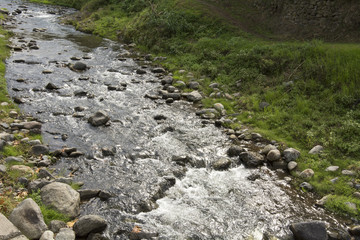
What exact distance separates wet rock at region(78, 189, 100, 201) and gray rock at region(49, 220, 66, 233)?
1560 mm

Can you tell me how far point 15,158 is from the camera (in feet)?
36.0

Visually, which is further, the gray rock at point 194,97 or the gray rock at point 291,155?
the gray rock at point 194,97

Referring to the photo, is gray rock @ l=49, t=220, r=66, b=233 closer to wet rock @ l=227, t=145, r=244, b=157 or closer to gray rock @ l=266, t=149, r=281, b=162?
wet rock @ l=227, t=145, r=244, b=157

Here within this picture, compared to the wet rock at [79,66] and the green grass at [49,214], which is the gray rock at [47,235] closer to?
the green grass at [49,214]

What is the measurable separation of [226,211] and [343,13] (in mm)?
20882

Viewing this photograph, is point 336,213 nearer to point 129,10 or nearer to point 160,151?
point 160,151

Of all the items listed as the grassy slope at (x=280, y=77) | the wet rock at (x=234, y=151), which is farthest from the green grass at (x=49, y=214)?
the grassy slope at (x=280, y=77)

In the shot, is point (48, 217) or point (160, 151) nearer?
point (48, 217)

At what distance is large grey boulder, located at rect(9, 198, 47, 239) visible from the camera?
7590 mm

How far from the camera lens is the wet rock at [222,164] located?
12.6 metres

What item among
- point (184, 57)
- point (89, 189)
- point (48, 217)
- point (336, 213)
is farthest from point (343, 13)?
point (48, 217)

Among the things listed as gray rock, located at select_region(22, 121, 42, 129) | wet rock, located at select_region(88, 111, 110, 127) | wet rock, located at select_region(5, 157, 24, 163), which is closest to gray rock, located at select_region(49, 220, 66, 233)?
wet rock, located at select_region(5, 157, 24, 163)

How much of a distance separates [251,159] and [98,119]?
7.90 meters

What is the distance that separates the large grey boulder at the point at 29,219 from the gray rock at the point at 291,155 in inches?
401
